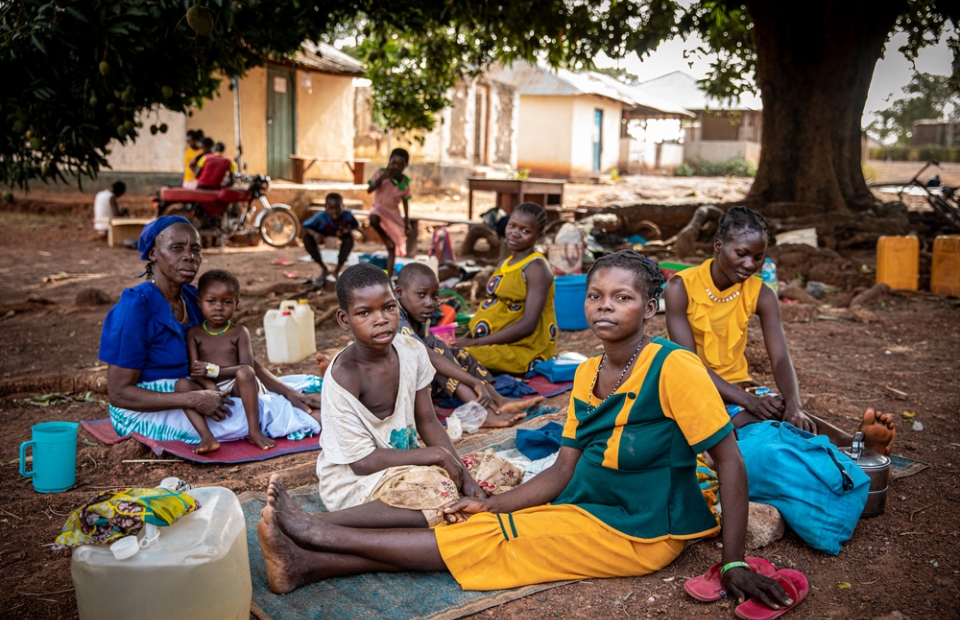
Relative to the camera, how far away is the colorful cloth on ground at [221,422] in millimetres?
3617

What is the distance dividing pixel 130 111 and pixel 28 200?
405 inches

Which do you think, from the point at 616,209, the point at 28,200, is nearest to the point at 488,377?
the point at 616,209

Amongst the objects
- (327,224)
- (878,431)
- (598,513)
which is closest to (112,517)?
(598,513)

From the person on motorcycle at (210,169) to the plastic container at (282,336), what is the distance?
578 centimetres

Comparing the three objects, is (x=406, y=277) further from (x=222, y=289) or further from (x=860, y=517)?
(x=860, y=517)

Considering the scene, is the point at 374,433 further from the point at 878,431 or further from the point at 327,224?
the point at 327,224

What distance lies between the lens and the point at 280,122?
1473cm

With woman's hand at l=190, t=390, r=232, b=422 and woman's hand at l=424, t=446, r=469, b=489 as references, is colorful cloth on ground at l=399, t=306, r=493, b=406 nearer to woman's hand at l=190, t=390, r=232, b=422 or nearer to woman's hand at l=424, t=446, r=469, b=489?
woman's hand at l=190, t=390, r=232, b=422

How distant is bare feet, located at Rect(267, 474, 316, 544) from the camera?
2.22 m

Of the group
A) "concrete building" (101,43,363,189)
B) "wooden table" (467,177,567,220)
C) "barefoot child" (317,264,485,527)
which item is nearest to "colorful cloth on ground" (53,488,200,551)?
"barefoot child" (317,264,485,527)

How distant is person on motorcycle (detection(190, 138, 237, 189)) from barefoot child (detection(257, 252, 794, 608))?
357 inches

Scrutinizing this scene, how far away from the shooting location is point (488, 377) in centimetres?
442

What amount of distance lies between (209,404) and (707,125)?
31.2 meters

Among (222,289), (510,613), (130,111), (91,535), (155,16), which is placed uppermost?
Result: (155,16)
